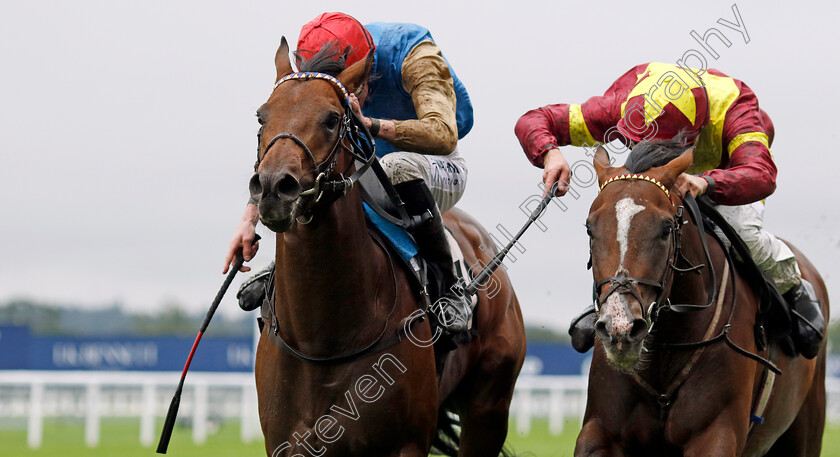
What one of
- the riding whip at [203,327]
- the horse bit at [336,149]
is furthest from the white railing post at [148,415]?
the horse bit at [336,149]

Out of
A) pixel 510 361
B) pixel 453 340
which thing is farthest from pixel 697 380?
pixel 510 361

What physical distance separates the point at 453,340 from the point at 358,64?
1.44 m

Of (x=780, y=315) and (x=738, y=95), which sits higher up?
(x=738, y=95)

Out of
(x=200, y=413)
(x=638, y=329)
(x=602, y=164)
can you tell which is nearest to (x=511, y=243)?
(x=602, y=164)

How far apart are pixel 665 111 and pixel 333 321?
1760mm

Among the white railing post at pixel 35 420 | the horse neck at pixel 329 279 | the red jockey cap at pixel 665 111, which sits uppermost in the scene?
the red jockey cap at pixel 665 111

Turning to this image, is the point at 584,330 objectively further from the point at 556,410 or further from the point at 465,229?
the point at 556,410

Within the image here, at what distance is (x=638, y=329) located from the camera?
382 cm

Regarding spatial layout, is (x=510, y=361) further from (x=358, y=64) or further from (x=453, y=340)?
(x=358, y=64)

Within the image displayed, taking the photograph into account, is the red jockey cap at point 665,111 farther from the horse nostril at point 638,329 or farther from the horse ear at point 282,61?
the horse ear at point 282,61

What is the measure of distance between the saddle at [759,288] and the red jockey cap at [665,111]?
0.35m

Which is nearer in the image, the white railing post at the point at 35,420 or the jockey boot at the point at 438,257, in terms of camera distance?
the jockey boot at the point at 438,257

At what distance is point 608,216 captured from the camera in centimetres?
405

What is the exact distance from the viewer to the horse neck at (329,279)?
13.7 ft
